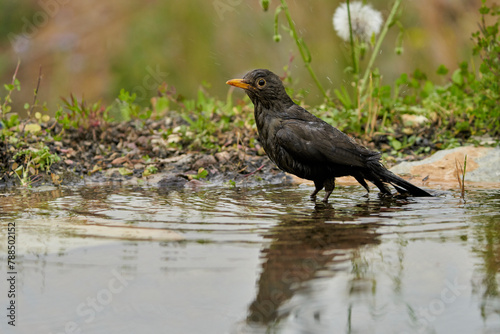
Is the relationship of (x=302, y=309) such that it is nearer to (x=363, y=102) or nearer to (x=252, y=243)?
(x=252, y=243)

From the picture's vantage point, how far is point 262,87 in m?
4.71

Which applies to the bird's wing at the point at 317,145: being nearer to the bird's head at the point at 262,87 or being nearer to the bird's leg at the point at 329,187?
the bird's leg at the point at 329,187

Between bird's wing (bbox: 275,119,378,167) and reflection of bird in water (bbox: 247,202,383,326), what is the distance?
65 cm

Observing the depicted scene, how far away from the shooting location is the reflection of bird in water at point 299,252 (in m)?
2.17

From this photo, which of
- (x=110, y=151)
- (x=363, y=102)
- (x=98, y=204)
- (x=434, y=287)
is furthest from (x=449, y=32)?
(x=434, y=287)

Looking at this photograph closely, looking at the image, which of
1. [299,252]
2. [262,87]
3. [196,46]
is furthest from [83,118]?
[196,46]

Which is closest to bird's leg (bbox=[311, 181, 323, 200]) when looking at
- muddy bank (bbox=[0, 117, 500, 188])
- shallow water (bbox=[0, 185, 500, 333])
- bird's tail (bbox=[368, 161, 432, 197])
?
bird's tail (bbox=[368, 161, 432, 197])

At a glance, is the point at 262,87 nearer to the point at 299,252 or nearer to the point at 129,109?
the point at 299,252

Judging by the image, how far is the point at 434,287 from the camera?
2.26 metres

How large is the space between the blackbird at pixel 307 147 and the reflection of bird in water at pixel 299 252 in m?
0.66

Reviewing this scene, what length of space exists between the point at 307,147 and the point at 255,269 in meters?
1.97

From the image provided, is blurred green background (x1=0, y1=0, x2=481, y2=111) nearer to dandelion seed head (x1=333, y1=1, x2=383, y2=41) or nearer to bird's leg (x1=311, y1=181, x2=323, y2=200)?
dandelion seed head (x1=333, y1=1, x2=383, y2=41)

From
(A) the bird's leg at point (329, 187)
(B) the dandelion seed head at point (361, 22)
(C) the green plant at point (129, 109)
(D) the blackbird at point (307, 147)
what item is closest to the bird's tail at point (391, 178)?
(D) the blackbird at point (307, 147)

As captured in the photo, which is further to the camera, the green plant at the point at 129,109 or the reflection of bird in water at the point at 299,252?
the green plant at the point at 129,109
